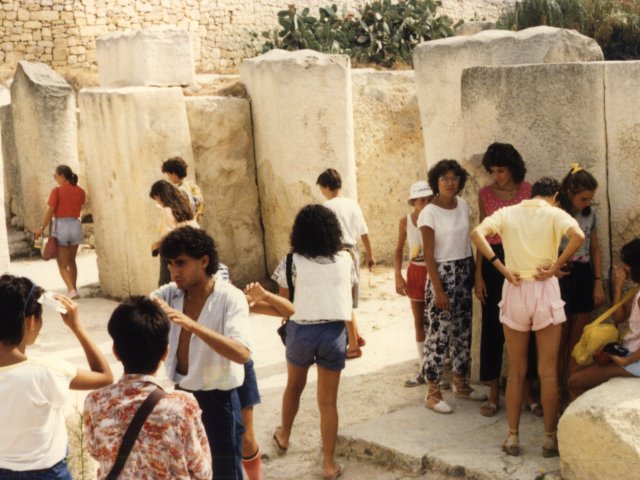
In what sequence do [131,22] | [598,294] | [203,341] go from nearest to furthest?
[203,341] < [598,294] < [131,22]

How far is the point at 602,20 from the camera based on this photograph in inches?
847

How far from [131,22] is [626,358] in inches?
833

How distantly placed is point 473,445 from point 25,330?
2763 millimetres

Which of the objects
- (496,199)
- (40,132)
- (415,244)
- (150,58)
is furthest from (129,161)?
(496,199)

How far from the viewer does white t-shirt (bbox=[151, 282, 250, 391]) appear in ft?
13.9

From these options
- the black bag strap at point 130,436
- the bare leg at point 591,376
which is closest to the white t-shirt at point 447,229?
the bare leg at point 591,376

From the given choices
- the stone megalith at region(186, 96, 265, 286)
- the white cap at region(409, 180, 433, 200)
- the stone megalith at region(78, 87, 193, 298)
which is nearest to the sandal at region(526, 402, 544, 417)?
the white cap at region(409, 180, 433, 200)

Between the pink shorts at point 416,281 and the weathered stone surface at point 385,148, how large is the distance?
453 cm

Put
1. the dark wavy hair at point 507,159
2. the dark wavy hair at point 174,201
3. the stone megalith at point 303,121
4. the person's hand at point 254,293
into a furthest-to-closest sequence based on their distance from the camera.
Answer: the stone megalith at point 303,121 < the dark wavy hair at point 174,201 < the dark wavy hair at point 507,159 < the person's hand at point 254,293

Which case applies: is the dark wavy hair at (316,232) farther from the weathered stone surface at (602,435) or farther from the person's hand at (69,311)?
the person's hand at (69,311)

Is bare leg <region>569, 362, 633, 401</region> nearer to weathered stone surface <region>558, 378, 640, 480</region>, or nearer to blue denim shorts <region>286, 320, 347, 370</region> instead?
weathered stone surface <region>558, 378, 640, 480</region>

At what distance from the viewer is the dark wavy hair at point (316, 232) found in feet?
17.1

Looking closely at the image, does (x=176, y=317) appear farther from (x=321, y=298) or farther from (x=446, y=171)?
(x=446, y=171)

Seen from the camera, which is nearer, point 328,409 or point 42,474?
point 42,474
